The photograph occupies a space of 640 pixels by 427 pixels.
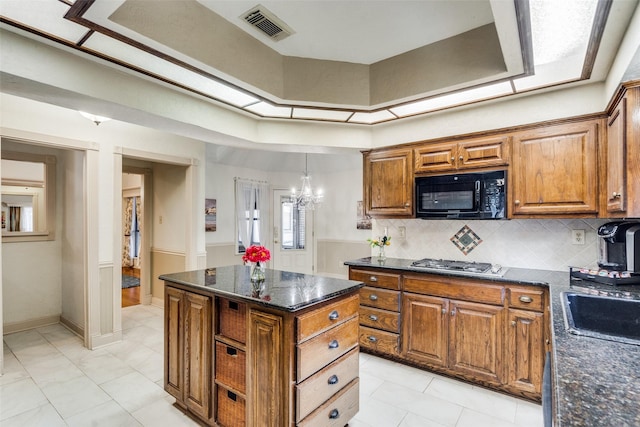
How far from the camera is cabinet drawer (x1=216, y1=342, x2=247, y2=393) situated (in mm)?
1937

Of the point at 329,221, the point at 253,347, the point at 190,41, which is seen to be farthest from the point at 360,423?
the point at 329,221

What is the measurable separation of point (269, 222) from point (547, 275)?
5.35 metres

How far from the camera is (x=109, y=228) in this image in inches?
144

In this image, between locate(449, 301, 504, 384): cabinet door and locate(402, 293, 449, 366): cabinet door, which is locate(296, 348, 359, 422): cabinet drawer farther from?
locate(449, 301, 504, 384): cabinet door

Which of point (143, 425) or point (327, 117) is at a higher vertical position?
point (327, 117)

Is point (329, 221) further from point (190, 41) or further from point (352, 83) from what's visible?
point (190, 41)

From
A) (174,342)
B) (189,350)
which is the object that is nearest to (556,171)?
(189,350)

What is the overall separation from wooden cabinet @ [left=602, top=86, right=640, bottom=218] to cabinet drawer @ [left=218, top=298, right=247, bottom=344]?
2384 millimetres

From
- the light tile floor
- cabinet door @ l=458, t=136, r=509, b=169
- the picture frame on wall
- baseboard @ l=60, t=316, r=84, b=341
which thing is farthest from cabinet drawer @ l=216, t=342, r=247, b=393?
the picture frame on wall

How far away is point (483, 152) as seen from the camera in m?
2.88

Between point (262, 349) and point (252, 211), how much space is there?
5.11 m

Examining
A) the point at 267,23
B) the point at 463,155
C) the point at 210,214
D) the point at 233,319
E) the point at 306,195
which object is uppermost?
the point at 267,23

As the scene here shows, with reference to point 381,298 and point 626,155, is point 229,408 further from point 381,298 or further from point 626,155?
point 626,155

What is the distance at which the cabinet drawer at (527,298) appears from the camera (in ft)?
7.82
